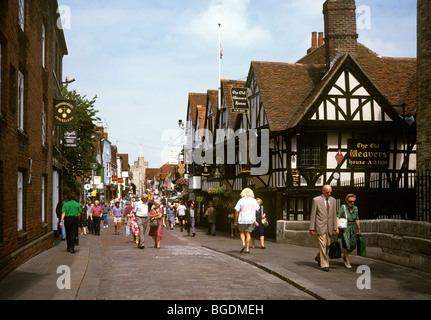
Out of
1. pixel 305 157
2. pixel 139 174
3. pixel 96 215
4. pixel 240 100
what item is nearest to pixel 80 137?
pixel 96 215

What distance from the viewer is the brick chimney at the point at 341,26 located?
24422 mm

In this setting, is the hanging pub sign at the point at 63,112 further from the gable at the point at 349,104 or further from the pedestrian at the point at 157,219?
the gable at the point at 349,104

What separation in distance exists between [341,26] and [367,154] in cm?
643

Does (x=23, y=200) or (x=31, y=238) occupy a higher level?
(x=23, y=200)

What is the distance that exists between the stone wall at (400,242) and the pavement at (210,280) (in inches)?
9.2

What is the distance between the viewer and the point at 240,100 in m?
25.9

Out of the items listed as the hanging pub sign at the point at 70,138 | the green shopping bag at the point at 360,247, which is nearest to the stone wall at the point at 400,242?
the green shopping bag at the point at 360,247

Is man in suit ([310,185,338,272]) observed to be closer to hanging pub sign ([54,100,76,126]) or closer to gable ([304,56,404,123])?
gable ([304,56,404,123])

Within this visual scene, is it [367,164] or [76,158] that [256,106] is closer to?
[367,164]

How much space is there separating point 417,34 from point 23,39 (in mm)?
10775
